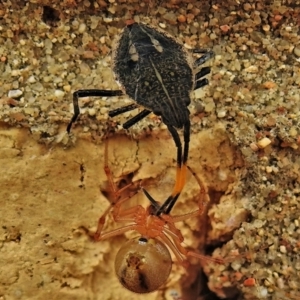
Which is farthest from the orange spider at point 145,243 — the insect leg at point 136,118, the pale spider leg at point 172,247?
the insect leg at point 136,118

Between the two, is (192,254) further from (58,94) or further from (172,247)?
(58,94)

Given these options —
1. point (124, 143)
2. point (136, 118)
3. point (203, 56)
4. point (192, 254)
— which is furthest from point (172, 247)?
point (203, 56)

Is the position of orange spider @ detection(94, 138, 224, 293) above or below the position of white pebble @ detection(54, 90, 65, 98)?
below

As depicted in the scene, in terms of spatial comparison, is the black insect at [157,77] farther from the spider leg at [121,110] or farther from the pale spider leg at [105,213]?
the pale spider leg at [105,213]

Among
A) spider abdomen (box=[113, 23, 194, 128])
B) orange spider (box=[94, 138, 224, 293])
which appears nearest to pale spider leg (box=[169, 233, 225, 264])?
orange spider (box=[94, 138, 224, 293])

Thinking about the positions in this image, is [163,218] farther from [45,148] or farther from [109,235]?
[45,148]

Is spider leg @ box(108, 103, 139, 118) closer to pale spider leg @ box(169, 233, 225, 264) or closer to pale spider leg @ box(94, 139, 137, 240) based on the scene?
pale spider leg @ box(94, 139, 137, 240)
